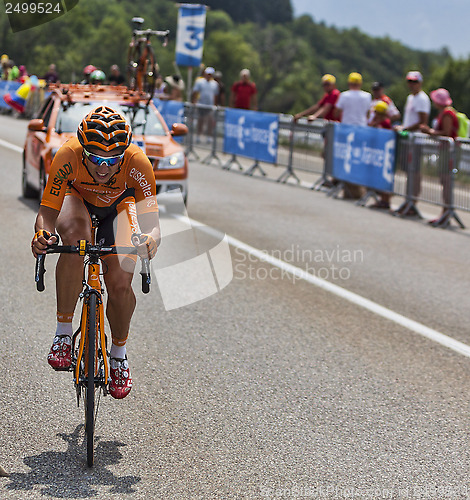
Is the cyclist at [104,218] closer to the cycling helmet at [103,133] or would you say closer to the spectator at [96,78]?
the cycling helmet at [103,133]

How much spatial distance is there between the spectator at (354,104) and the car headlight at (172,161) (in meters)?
4.88

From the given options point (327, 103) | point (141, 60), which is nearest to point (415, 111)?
point (327, 103)

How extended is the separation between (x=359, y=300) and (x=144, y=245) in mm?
4533

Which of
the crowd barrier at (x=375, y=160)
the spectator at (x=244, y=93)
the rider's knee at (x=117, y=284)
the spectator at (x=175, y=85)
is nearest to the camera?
the rider's knee at (x=117, y=284)

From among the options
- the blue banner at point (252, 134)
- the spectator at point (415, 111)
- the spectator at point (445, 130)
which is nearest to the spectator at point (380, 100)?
the spectator at point (415, 111)

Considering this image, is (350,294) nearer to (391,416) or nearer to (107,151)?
(391,416)

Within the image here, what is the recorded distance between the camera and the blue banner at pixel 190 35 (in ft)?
82.4

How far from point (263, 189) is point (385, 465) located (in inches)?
507

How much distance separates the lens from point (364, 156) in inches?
615

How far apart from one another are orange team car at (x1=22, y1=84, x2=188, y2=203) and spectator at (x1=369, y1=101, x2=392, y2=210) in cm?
404

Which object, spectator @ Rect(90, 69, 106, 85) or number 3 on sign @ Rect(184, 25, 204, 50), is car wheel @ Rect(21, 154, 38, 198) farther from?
number 3 on sign @ Rect(184, 25, 204, 50)

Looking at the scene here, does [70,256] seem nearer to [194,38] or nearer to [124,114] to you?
[124,114]

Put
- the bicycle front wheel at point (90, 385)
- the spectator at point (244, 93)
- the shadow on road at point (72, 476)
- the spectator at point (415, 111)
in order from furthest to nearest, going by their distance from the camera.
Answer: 1. the spectator at point (244, 93)
2. the spectator at point (415, 111)
3. the bicycle front wheel at point (90, 385)
4. the shadow on road at point (72, 476)

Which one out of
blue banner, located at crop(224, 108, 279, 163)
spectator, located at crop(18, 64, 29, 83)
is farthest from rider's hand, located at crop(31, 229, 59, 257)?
spectator, located at crop(18, 64, 29, 83)
